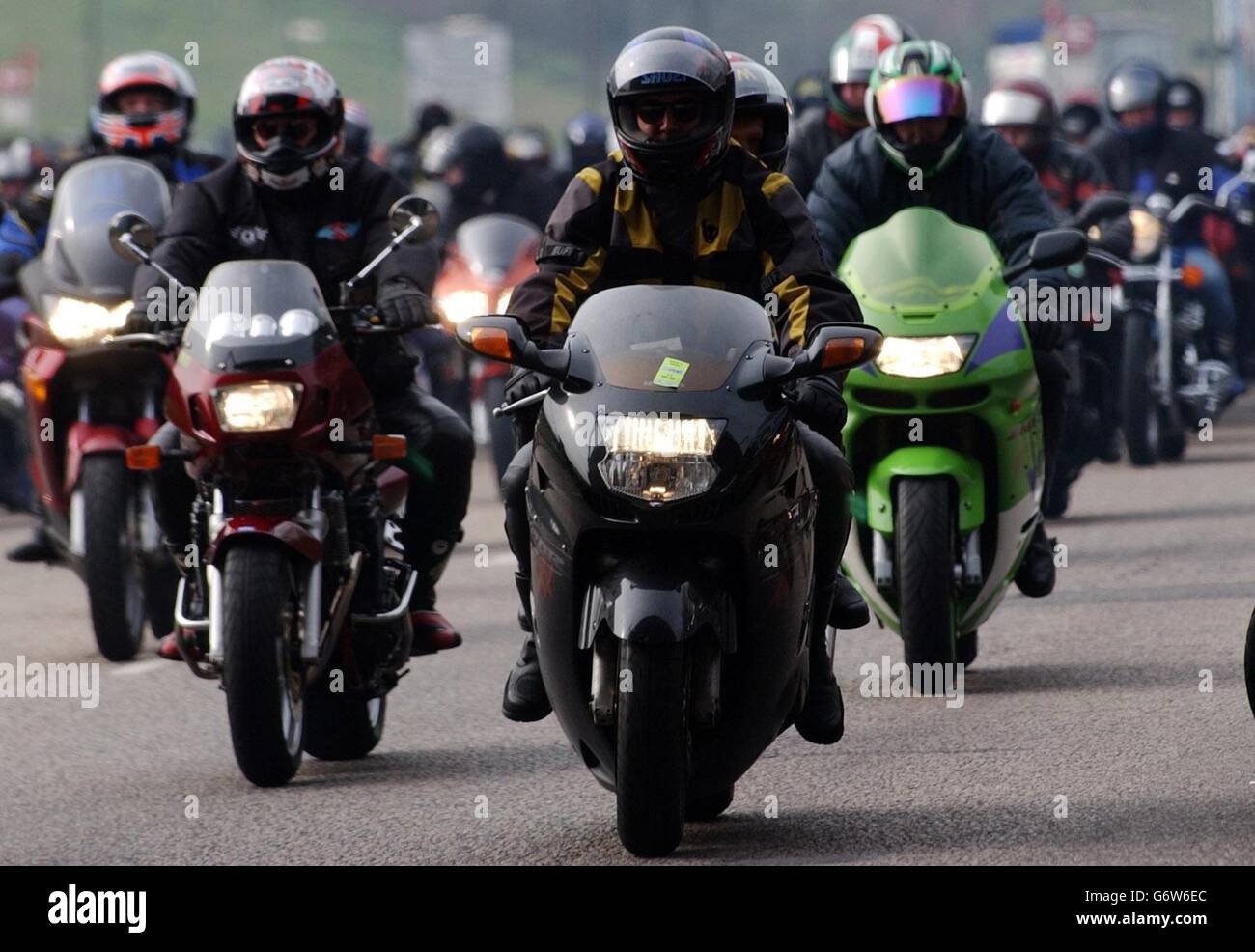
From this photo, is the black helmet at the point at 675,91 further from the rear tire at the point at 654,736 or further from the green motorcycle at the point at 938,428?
the green motorcycle at the point at 938,428

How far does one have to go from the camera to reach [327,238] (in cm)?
811

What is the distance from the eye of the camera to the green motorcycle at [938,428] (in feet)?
27.6

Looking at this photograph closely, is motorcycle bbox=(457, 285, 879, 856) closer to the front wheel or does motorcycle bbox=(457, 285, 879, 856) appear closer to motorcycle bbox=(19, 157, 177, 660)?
the front wheel

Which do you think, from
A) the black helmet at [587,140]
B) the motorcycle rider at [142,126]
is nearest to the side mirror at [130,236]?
the motorcycle rider at [142,126]

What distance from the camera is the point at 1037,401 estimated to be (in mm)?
8883

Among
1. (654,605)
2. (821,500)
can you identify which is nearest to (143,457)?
(821,500)

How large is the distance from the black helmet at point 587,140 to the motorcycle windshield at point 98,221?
12602mm

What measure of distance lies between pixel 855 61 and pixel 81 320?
3.78 metres

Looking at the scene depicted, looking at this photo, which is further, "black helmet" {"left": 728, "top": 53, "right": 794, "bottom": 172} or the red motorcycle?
"black helmet" {"left": 728, "top": 53, "right": 794, "bottom": 172}

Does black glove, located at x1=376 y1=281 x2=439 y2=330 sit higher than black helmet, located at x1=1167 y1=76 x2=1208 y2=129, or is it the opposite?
black helmet, located at x1=1167 y1=76 x2=1208 y2=129

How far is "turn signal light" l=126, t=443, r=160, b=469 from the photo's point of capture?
24.5ft

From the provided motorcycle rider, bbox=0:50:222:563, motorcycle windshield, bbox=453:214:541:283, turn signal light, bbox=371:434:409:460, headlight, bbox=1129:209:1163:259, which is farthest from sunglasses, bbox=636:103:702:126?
headlight, bbox=1129:209:1163:259

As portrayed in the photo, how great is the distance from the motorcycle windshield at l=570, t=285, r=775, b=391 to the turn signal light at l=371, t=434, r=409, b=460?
5.11ft

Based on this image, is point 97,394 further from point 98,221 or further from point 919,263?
point 919,263
